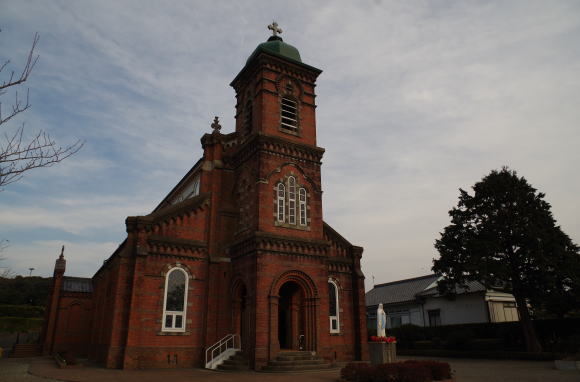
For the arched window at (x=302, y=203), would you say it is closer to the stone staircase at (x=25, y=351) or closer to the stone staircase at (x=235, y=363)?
the stone staircase at (x=235, y=363)

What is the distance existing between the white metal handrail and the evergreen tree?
1470 centimetres

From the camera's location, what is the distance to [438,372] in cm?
1472

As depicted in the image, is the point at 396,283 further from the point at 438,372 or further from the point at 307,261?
the point at 438,372

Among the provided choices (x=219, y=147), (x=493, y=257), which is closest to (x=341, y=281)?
(x=493, y=257)

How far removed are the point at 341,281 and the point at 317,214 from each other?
17.0ft

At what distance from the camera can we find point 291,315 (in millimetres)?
24500

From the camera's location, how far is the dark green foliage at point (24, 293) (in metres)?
64.6

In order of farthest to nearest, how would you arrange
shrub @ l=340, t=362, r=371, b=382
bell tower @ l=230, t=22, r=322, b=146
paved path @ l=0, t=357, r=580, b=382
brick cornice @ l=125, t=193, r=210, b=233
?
bell tower @ l=230, t=22, r=322, b=146 < brick cornice @ l=125, t=193, r=210, b=233 < paved path @ l=0, t=357, r=580, b=382 < shrub @ l=340, t=362, r=371, b=382

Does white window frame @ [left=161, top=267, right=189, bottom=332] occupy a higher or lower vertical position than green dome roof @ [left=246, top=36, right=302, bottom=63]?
lower

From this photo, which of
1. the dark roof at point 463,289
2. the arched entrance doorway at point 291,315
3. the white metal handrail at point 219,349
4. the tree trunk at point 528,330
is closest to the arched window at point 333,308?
the arched entrance doorway at point 291,315

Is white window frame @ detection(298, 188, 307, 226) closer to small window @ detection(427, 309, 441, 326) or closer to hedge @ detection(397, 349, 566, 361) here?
hedge @ detection(397, 349, 566, 361)

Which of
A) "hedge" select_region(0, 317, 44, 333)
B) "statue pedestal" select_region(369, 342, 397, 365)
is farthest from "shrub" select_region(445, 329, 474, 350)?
"hedge" select_region(0, 317, 44, 333)

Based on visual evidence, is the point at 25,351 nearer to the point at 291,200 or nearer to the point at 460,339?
the point at 291,200

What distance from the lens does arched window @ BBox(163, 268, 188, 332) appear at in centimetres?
2255
